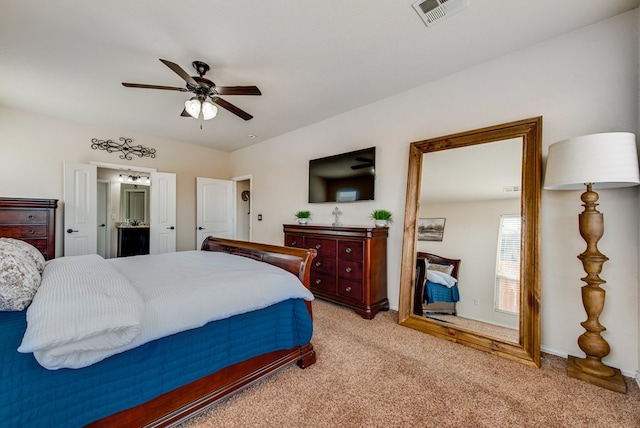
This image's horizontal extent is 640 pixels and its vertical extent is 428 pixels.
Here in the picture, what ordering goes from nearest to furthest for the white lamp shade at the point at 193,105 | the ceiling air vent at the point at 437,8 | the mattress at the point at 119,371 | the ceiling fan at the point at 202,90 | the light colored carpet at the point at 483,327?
the mattress at the point at 119,371 < the ceiling air vent at the point at 437,8 < the light colored carpet at the point at 483,327 < the ceiling fan at the point at 202,90 < the white lamp shade at the point at 193,105

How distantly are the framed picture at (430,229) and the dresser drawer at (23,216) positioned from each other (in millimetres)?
4578

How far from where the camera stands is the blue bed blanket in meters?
2.43

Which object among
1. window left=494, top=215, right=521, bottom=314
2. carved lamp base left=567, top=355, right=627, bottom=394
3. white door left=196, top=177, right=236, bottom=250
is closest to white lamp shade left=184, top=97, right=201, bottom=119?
window left=494, top=215, right=521, bottom=314

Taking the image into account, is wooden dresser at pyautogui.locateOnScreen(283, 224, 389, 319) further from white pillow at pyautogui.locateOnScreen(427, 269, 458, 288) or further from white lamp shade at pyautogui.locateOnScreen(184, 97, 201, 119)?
white lamp shade at pyautogui.locateOnScreen(184, 97, 201, 119)

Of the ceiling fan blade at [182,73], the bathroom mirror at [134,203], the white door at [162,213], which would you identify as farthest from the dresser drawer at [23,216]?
the bathroom mirror at [134,203]

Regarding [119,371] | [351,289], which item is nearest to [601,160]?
[351,289]

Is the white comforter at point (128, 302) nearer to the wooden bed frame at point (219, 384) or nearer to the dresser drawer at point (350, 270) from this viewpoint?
the wooden bed frame at point (219, 384)

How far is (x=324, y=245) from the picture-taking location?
3.21 metres

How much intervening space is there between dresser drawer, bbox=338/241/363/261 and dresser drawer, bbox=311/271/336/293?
33 centimetres

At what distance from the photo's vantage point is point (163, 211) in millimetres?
4754

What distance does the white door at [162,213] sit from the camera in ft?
15.2

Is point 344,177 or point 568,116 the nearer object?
point 568,116

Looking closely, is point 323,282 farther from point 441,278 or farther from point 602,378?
point 602,378

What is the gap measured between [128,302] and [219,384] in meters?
0.72
